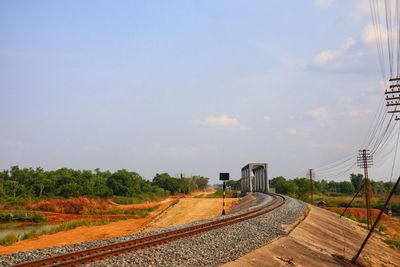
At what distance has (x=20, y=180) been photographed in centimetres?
9769

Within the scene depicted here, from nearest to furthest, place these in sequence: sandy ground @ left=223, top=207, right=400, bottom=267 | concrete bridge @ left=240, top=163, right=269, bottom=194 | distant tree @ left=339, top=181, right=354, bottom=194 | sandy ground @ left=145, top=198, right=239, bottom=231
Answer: sandy ground @ left=223, top=207, right=400, bottom=267 < sandy ground @ left=145, top=198, right=239, bottom=231 < concrete bridge @ left=240, top=163, right=269, bottom=194 < distant tree @ left=339, top=181, right=354, bottom=194

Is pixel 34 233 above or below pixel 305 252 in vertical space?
below

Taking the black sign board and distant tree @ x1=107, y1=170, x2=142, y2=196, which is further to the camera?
distant tree @ x1=107, y1=170, x2=142, y2=196

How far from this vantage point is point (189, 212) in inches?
1544

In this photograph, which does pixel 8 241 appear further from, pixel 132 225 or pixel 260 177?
pixel 260 177

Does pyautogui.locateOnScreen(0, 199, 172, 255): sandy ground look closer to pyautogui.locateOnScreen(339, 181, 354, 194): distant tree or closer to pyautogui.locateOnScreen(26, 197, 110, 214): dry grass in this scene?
pyautogui.locateOnScreen(26, 197, 110, 214): dry grass

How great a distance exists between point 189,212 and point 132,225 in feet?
21.9

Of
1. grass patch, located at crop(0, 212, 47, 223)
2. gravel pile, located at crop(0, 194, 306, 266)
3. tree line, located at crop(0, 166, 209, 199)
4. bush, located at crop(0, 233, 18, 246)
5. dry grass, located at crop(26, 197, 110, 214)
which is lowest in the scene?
grass patch, located at crop(0, 212, 47, 223)

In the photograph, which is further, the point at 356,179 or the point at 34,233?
the point at 356,179

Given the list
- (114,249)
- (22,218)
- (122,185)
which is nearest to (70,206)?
(22,218)

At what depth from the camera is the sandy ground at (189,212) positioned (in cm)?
3535

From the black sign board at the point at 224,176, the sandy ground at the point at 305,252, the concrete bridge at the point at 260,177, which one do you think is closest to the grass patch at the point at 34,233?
the black sign board at the point at 224,176

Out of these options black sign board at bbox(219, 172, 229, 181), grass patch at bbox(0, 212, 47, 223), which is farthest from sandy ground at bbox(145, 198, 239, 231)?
grass patch at bbox(0, 212, 47, 223)

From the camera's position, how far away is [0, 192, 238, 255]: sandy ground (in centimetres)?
2459
